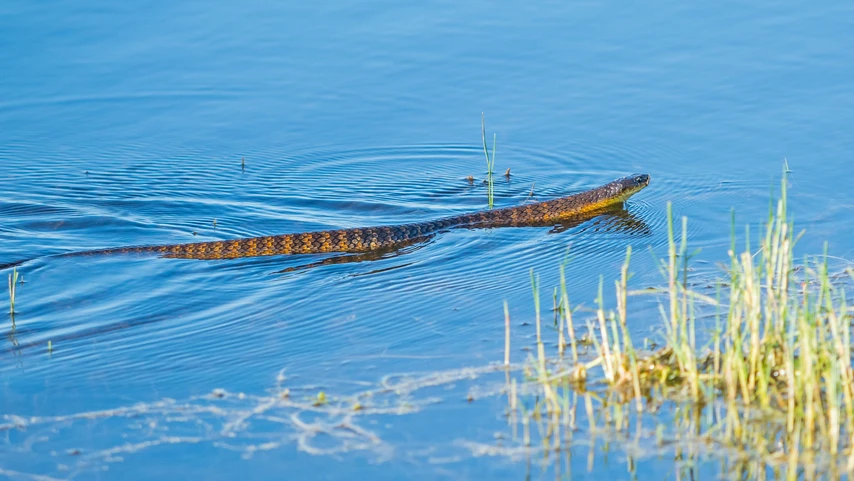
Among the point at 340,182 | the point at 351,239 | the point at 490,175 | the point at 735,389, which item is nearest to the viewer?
the point at 735,389

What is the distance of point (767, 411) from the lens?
16.3 ft

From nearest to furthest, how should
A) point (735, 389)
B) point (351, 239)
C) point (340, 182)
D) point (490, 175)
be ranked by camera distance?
point (735, 389), point (351, 239), point (490, 175), point (340, 182)

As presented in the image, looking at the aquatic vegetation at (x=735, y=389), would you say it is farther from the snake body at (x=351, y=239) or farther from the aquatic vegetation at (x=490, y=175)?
the aquatic vegetation at (x=490, y=175)

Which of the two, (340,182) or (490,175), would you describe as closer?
(490,175)

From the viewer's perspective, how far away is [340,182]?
1020 cm

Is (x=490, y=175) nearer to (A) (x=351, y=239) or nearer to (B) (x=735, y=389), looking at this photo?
(A) (x=351, y=239)

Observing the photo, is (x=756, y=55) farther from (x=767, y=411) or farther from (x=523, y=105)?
(x=767, y=411)

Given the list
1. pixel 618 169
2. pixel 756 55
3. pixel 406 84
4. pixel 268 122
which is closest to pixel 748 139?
Answer: pixel 618 169

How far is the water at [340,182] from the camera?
5258mm

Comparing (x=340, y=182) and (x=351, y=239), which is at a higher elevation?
(x=340, y=182)

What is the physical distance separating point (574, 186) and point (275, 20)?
16.4 ft

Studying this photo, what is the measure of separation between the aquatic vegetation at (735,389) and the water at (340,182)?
0.28 meters

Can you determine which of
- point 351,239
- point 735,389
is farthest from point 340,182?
point 735,389

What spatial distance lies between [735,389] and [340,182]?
18.5 ft
